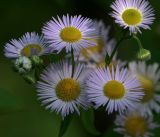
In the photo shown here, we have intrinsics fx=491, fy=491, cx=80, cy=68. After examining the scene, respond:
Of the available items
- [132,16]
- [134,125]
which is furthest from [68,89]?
[134,125]

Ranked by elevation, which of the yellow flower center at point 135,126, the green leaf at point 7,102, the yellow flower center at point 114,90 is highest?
the yellow flower center at point 114,90

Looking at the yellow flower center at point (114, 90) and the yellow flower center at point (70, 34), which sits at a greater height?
the yellow flower center at point (70, 34)

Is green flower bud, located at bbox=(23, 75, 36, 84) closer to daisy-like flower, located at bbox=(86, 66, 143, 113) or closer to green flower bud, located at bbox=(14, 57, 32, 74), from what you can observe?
green flower bud, located at bbox=(14, 57, 32, 74)

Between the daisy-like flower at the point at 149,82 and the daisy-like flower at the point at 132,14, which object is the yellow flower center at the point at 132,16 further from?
the daisy-like flower at the point at 149,82

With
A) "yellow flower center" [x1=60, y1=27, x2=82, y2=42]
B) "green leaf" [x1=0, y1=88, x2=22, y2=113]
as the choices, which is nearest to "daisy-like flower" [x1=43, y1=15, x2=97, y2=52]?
"yellow flower center" [x1=60, y1=27, x2=82, y2=42]

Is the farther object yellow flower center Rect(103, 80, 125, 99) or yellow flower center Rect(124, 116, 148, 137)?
yellow flower center Rect(124, 116, 148, 137)

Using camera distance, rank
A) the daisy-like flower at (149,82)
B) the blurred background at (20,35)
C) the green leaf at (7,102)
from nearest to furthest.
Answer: the green leaf at (7,102) < the daisy-like flower at (149,82) < the blurred background at (20,35)

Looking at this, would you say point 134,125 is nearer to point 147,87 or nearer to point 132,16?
point 147,87

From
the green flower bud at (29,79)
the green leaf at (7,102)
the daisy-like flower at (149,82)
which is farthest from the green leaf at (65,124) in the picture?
the daisy-like flower at (149,82)
